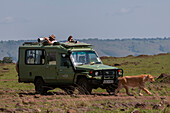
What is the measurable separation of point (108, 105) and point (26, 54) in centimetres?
777

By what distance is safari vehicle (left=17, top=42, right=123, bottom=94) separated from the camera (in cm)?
1838

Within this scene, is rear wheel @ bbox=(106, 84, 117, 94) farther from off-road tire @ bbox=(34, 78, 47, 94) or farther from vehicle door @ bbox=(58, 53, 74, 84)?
off-road tire @ bbox=(34, 78, 47, 94)

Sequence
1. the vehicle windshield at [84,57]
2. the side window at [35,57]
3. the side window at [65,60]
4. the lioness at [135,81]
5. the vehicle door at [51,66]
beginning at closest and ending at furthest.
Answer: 1. the lioness at [135,81]
2. the side window at [65,60]
3. the vehicle windshield at [84,57]
4. the vehicle door at [51,66]
5. the side window at [35,57]

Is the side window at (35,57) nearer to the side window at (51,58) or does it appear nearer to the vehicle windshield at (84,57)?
the side window at (51,58)

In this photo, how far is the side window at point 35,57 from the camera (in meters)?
20.0

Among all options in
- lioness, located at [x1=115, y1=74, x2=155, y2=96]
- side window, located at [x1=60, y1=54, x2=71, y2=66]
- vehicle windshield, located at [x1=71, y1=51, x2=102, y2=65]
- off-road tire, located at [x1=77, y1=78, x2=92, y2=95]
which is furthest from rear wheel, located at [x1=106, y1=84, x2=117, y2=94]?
side window, located at [x1=60, y1=54, x2=71, y2=66]

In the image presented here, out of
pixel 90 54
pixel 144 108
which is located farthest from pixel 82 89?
pixel 144 108

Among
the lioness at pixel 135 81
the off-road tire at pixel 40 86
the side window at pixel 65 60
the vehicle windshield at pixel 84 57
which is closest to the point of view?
the lioness at pixel 135 81

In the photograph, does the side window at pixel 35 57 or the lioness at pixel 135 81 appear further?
the side window at pixel 35 57

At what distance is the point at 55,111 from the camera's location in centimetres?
1270

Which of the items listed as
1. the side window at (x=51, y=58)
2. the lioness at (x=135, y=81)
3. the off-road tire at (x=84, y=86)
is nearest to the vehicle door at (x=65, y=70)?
the side window at (x=51, y=58)

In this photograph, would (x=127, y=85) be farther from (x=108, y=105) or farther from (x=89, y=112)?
(x=89, y=112)

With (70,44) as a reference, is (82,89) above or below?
below

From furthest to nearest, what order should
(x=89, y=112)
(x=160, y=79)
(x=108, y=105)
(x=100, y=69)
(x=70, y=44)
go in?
1. (x=160, y=79)
2. (x=70, y=44)
3. (x=100, y=69)
4. (x=108, y=105)
5. (x=89, y=112)
